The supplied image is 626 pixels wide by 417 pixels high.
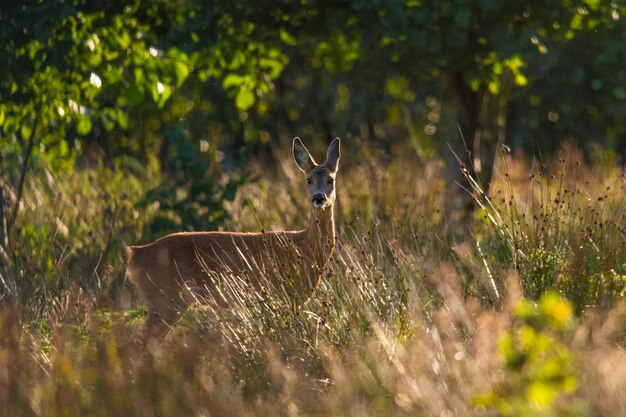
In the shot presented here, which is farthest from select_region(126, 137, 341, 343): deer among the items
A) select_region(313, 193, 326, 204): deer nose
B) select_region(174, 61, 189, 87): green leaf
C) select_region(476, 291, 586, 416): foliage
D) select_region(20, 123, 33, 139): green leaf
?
select_region(476, 291, 586, 416): foliage

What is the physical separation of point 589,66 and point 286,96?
17.0ft

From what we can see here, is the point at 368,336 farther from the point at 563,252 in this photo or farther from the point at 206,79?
the point at 206,79

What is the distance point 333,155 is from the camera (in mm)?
9352

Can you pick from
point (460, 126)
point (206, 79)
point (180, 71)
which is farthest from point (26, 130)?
Result: point (460, 126)

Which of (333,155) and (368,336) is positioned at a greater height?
(368,336)

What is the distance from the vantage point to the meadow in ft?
15.3

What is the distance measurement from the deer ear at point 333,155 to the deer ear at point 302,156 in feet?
0.44

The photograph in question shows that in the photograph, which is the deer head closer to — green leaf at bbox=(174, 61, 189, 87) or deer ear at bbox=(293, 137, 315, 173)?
deer ear at bbox=(293, 137, 315, 173)

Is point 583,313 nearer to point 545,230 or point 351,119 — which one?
point 545,230

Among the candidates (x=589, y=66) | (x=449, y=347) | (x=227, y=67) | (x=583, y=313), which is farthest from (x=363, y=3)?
(x=589, y=66)

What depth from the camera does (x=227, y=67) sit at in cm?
1088

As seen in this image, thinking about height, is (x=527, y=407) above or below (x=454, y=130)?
above

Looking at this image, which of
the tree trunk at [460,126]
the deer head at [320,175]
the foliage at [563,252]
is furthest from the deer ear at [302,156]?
the tree trunk at [460,126]

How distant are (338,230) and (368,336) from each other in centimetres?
326
